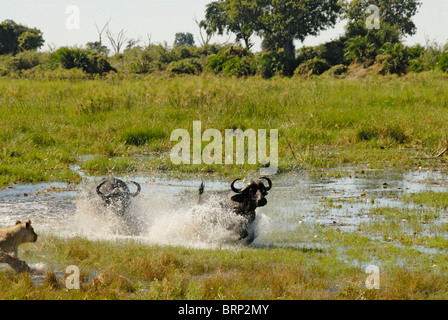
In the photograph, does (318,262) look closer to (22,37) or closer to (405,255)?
(405,255)

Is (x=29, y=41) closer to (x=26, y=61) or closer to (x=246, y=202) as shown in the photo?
(x=26, y=61)

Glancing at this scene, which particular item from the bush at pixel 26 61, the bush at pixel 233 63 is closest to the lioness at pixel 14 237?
the bush at pixel 233 63

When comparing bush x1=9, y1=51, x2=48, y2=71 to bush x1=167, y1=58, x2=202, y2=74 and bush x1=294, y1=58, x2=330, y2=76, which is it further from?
bush x1=294, y1=58, x2=330, y2=76

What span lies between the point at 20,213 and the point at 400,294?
621cm

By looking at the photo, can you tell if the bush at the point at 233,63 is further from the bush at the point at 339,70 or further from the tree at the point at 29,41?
the tree at the point at 29,41

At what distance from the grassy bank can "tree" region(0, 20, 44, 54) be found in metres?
32.1

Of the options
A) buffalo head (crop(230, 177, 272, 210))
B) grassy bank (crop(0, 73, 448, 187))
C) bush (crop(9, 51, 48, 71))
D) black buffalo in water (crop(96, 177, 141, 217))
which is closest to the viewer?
buffalo head (crop(230, 177, 272, 210))

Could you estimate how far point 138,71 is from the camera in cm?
4269

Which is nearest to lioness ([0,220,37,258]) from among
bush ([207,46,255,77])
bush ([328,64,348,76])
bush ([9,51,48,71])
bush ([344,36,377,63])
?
bush ([207,46,255,77])

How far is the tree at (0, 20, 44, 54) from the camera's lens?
54.6m

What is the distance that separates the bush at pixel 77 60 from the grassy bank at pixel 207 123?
1440cm

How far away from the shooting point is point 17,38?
184 feet

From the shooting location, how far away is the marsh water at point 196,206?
27.7 ft

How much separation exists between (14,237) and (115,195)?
2.62 meters
